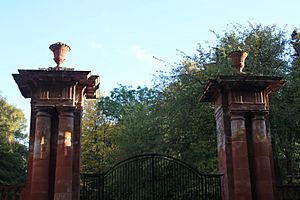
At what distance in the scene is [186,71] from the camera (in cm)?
1981

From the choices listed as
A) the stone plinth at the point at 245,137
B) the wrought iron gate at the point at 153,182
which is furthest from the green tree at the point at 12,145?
the stone plinth at the point at 245,137

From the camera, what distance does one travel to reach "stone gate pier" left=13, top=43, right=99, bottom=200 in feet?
29.2

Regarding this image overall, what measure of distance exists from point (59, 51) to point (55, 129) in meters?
1.90

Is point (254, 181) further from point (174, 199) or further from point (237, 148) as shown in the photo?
point (174, 199)

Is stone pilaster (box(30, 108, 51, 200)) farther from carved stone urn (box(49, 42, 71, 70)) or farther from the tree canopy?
the tree canopy

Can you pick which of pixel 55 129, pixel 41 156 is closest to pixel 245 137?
pixel 55 129

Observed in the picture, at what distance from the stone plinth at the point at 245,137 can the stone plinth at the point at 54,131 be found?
10.9 feet

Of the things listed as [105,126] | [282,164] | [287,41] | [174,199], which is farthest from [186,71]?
[105,126]

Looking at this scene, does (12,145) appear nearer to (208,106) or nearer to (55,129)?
(208,106)

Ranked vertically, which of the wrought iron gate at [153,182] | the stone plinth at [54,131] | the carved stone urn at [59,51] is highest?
the carved stone urn at [59,51]

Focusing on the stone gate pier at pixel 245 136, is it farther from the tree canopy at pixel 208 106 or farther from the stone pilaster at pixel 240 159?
the tree canopy at pixel 208 106

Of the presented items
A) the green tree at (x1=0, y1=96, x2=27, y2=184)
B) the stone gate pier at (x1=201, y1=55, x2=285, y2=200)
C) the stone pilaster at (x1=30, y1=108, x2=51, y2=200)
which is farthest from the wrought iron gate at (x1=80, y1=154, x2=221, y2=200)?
the green tree at (x1=0, y1=96, x2=27, y2=184)

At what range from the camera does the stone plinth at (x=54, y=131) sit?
350 inches

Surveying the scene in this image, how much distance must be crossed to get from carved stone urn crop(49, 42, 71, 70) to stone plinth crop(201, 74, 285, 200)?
3638 mm
